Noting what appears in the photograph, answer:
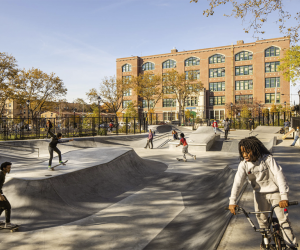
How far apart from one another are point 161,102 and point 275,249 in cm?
6271

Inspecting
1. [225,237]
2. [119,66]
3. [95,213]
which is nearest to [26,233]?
[95,213]

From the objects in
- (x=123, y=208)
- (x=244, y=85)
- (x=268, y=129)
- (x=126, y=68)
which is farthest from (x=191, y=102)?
(x=123, y=208)

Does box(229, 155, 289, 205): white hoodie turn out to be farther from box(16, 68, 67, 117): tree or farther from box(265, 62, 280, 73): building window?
box(265, 62, 280, 73): building window

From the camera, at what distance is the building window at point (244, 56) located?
56.2m

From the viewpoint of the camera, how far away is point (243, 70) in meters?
57.1

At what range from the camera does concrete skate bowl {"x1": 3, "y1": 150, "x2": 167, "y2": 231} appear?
600 cm

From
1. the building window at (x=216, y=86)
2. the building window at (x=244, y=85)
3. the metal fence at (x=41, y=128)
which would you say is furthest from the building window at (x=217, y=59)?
the metal fence at (x=41, y=128)

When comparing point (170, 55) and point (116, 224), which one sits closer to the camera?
point (116, 224)

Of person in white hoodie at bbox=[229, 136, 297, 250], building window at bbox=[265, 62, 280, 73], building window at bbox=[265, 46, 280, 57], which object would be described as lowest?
person in white hoodie at bbox=[229, 136, 297, 250]

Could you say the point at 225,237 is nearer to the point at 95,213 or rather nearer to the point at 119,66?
the point at 95,213

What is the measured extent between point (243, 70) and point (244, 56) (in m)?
3.36

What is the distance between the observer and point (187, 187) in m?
8.81

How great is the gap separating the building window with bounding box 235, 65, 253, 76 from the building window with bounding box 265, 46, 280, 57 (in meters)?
4.38

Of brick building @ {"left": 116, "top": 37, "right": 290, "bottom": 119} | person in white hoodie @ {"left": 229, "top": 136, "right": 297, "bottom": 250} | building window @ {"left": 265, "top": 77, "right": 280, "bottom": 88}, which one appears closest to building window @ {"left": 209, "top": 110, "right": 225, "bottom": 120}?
brick building @ {"left": 116, "top": 37, "right": 290, "bottom": 119}
